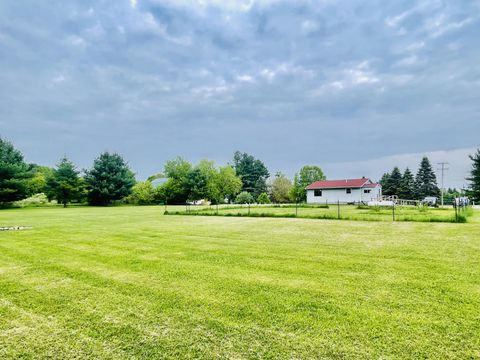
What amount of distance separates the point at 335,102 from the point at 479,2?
59.5ft

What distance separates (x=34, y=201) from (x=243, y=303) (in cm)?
4632

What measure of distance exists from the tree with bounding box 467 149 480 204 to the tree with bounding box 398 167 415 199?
7.86m

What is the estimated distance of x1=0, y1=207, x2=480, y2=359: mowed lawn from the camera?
2432 millimetres

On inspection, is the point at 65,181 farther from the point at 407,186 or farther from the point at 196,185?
the point at 407,186

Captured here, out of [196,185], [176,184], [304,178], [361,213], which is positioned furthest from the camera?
[304,178]

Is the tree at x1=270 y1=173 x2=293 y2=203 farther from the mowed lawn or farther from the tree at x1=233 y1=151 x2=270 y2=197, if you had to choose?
the mowed lawn

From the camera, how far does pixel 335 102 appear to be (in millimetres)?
30578

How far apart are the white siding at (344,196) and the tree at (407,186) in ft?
42.5

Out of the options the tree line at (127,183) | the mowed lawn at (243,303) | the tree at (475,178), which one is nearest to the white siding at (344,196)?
the tree line at (127,183)

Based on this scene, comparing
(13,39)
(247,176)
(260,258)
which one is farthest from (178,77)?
(247,176)

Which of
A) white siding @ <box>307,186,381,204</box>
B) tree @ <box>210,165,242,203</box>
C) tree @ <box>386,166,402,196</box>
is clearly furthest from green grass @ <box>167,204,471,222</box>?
tree @ <box>210,165,242,203</box>

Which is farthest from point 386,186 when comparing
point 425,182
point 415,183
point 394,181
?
point 425,182

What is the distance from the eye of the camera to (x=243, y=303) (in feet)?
11.1

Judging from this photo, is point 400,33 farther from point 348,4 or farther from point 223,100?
point 223,100
